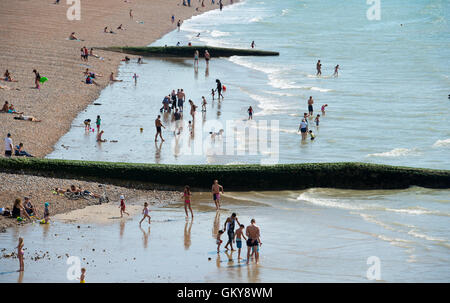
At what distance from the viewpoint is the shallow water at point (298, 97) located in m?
34.5

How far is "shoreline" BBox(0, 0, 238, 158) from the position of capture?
3609 centimetres

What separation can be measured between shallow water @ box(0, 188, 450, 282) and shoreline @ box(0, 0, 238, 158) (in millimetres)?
9663

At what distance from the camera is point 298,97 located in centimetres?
4981

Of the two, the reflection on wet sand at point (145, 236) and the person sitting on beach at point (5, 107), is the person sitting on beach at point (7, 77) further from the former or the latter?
the reflection on wet sand at point (145, 236)

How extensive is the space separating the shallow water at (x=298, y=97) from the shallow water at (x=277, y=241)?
19.7 feet

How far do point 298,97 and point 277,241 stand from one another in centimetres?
2774

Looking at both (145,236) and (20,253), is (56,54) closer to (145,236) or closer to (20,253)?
(145,236)

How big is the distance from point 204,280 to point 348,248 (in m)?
5.60

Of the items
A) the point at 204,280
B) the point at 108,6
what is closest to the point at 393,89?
the point at 204,280

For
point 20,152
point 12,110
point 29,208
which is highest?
point 12,110

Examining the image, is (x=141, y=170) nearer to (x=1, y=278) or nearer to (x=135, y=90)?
(x=1, y=278)

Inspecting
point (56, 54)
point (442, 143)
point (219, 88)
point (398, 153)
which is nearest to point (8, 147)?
point (398, 153)

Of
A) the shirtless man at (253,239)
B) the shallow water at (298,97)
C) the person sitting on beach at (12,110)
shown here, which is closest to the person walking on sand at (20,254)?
the shirtless man at (253,239)
